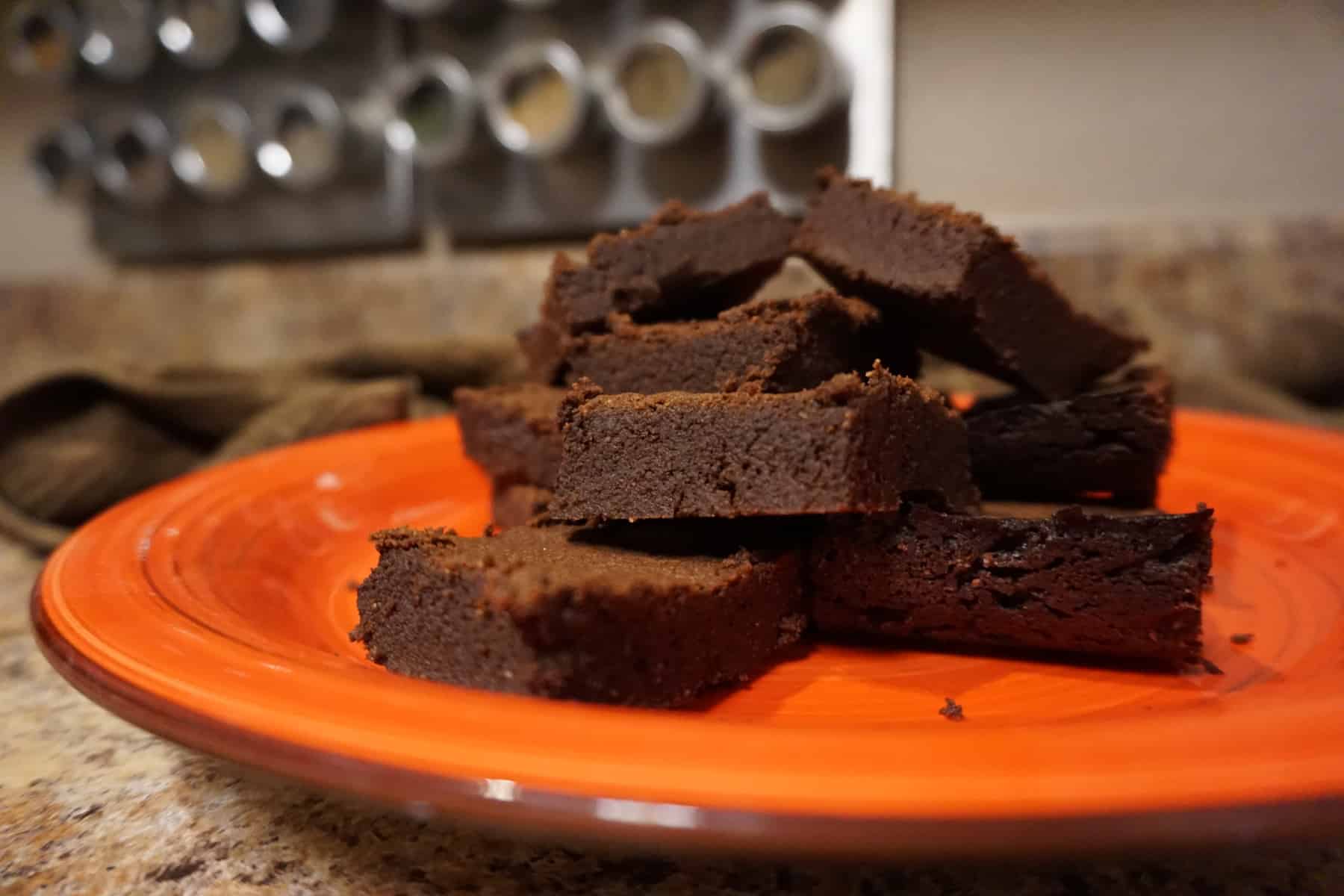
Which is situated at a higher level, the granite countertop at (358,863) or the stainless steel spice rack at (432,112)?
the stainless steel spice rack at (432,112)

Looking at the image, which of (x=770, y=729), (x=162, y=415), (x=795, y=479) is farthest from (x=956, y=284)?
(x=162, y=415)

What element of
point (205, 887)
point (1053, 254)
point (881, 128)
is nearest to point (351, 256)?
point (881, 128)

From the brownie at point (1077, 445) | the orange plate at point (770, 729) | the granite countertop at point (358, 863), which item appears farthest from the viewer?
the brownie at point (1077, 445)

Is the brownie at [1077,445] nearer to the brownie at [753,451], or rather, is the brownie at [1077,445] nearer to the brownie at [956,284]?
the brownie at [956,284]

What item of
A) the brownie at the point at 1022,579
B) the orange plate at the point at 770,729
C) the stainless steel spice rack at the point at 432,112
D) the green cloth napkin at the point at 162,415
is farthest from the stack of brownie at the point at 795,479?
the stainless steel spice rack at the point at 432,112

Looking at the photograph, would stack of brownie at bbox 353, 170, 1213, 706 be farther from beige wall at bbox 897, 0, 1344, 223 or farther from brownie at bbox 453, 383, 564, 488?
beige wall at bbox 897, 0, 1344, 223

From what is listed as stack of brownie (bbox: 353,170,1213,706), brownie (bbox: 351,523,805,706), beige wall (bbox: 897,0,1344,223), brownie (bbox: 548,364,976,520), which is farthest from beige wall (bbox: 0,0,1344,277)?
brownie (bbox: 351,523,805,706)

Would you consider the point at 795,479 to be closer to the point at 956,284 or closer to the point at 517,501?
the point at 956,284
